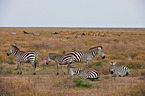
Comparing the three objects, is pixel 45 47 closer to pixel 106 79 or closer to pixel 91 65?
pixel 91 65

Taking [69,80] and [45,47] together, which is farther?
[45,47]

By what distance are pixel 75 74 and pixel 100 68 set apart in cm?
258

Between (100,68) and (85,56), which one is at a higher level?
(85,56)

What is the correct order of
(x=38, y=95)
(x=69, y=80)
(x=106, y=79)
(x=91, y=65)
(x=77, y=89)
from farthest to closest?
(x=91, y=65) → (x=106, y=79) → (x=69, y=80) → (x=77, y=89) → (x=38, y=95)

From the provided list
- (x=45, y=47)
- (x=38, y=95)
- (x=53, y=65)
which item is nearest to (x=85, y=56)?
(x=53, y=65)

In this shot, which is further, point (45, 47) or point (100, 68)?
point (45, 47)

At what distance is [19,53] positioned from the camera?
11.5 metres

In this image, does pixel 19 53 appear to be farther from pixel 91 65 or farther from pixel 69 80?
pixel 91 65

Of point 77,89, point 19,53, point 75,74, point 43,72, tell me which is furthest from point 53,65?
point 77,89

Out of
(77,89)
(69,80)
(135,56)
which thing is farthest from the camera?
(135,56)

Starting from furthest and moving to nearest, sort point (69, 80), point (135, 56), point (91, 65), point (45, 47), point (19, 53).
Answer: point (45, 47) < point (135, 56) < point (91, 65) < point (19, 53) < point (69, 80)

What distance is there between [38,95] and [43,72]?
17.3ft

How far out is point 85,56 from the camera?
37.8 ft

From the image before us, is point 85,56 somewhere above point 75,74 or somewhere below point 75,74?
above
